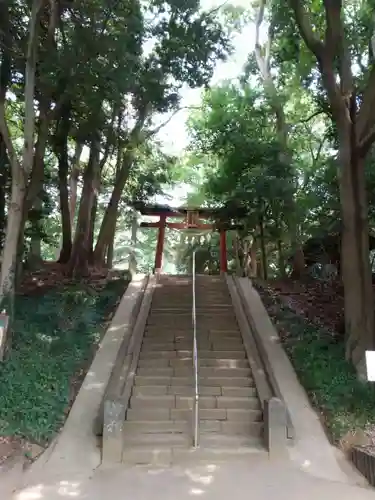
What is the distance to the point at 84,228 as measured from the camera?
1412 cm

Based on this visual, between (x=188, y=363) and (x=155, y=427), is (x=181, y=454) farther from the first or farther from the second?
(x=188, y=363)

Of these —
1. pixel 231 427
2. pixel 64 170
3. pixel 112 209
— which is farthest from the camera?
pixel 112 209

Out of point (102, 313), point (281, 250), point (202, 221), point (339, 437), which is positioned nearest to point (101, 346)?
point (102, 313)

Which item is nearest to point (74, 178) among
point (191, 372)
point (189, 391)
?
point (191, 372)

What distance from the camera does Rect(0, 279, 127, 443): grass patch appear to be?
6.79 metres

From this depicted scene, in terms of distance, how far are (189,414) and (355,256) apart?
13.0 feet

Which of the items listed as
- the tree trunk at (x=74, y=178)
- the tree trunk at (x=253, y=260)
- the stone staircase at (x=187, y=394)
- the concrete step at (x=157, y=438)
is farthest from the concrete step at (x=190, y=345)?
the tree trunk at (x=253, y=260)

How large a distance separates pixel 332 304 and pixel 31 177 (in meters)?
7.48

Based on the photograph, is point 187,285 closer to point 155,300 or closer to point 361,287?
point 155,300

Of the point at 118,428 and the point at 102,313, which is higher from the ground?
the point at 102,313

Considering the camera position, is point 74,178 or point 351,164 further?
point 74,178

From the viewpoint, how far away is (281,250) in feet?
53.8

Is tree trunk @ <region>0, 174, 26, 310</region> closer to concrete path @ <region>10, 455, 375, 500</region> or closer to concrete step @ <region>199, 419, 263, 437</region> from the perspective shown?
concrete path @ <region>10, 455, 375, 500</region>

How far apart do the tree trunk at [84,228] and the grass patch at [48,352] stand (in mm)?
1349
